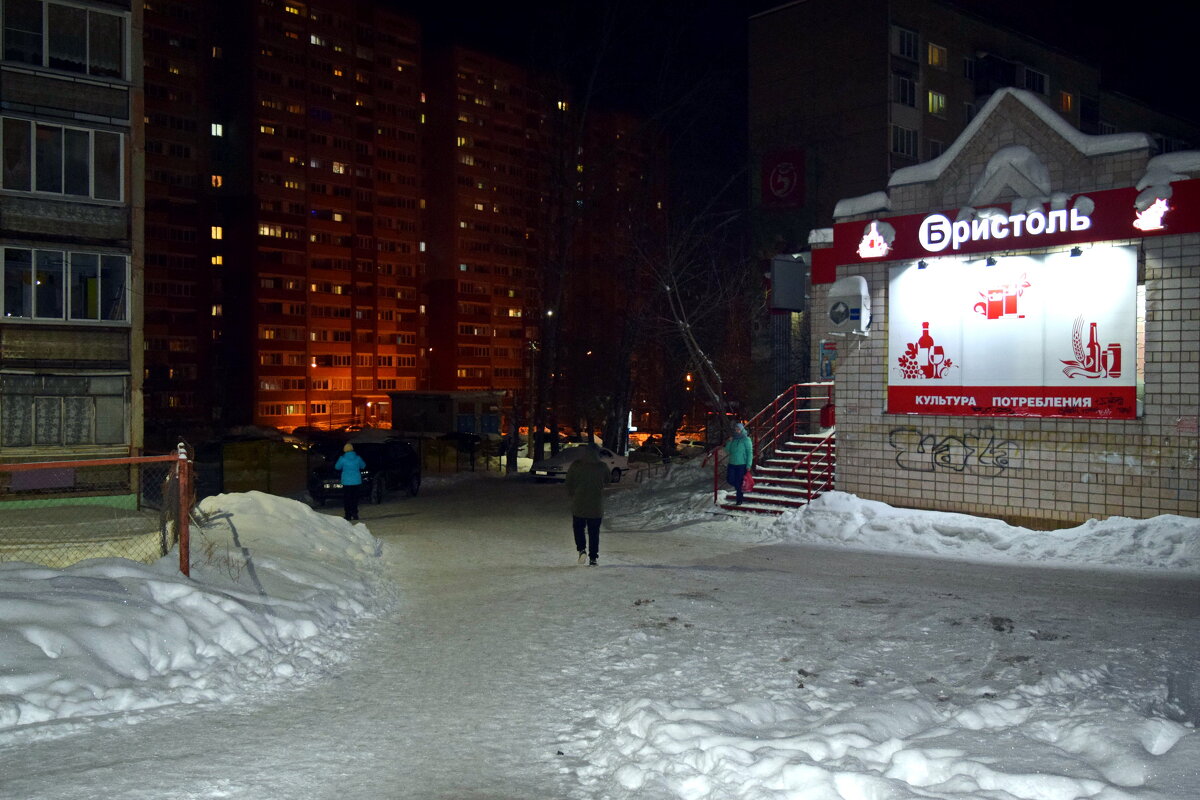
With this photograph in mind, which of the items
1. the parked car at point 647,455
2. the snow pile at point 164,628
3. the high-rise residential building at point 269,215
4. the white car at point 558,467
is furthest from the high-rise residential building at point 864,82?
the high-rise residential building at point 269,215

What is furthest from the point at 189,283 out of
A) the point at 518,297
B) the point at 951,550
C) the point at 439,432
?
the point at 951,550

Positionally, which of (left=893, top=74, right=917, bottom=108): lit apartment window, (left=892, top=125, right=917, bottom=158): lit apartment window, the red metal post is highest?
(left=893, top=74, right=917, bottom=108): lit apartment window

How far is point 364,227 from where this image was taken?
87562 millimetres

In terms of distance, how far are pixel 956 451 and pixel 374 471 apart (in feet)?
45.9

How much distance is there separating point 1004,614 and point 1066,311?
730cm

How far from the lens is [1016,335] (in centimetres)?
1525

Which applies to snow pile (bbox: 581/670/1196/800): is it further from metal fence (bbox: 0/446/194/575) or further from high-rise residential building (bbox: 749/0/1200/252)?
high-rise residential building (bbox: 749/0/1200/252)

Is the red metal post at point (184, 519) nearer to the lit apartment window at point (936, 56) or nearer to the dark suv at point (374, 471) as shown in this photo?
the dark suv at point (374, 471)

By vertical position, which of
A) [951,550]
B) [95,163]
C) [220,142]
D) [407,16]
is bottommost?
[951,550]

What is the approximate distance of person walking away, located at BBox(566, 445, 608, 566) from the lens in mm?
12789

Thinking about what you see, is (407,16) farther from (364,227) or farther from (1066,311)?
(1066,311)

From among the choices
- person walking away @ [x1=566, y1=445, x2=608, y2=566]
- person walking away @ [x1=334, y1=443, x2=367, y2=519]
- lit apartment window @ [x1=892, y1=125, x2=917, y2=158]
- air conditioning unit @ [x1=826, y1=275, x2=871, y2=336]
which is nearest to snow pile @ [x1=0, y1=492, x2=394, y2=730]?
person walking away @ [x1=566, y1=445, x2=608, y2=566]

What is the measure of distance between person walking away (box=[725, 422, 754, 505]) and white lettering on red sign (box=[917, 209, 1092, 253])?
16.1 ft

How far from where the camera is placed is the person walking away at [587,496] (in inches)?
504
